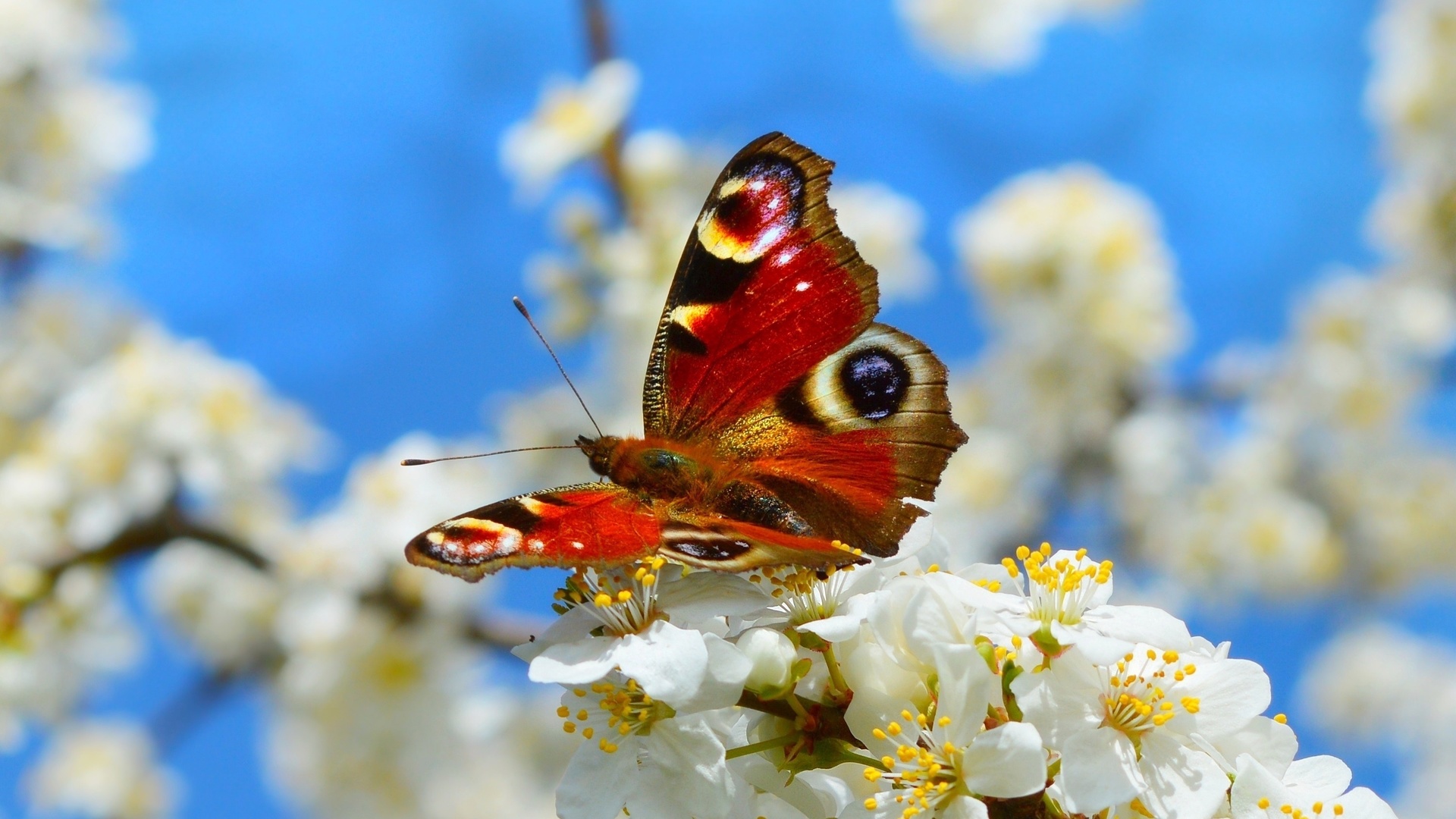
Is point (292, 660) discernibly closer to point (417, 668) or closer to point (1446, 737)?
point (417, 668)

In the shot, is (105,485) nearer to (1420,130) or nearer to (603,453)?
(603,453)

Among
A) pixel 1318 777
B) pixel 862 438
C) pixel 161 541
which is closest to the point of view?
pixel 1318 777

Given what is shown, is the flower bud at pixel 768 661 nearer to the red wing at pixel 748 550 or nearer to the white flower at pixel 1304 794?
the red wing at pixel 748 550

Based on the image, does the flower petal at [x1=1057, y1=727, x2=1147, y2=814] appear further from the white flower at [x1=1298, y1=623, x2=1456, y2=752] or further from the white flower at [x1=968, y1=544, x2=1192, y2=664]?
the white flower at [x1=1298, y1=623, x2=1456, y2=752]

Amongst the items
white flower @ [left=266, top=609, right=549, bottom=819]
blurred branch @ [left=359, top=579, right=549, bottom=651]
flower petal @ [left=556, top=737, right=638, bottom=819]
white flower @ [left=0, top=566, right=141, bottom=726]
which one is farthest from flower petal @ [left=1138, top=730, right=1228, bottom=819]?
white flower @ [left=0, top=566, right=141, bottom=726]

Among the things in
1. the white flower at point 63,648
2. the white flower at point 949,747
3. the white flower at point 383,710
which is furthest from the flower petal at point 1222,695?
the white flower at point 63,648

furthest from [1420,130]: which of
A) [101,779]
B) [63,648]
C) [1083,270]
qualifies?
[101,779]
